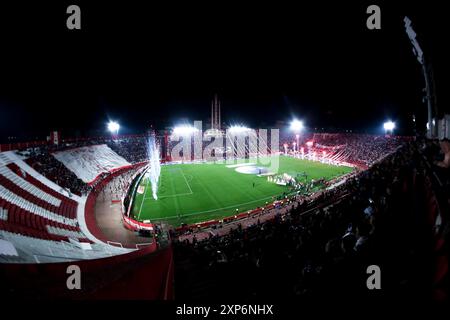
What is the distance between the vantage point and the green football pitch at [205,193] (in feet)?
82.8

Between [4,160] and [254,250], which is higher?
[4,160]

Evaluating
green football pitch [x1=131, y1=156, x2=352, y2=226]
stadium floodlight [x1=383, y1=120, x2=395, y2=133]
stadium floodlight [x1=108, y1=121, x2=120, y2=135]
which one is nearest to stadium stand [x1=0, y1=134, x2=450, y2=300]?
green football pitch [x1=131, y1=156, x2=352, y2=226]

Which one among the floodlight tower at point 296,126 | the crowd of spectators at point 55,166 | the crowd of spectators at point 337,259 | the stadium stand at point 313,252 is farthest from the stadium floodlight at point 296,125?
the crowd of spectators at point 337,259

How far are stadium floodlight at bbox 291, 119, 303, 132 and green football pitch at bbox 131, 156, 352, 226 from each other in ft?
112

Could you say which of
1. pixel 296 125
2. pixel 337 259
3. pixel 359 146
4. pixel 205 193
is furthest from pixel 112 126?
pixel 337 259

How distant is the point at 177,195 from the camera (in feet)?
103

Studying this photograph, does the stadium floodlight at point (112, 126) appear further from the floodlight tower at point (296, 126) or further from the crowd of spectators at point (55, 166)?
the floodlight tower at point (296, 126)

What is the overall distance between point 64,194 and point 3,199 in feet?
28.0

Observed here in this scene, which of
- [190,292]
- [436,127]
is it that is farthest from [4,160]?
[436,127]

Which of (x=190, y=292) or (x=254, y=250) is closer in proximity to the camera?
(x=190, y=292)

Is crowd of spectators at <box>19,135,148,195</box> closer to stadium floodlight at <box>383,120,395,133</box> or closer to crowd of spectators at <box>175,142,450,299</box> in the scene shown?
crowd of spectators at <box>175,142,450,299</box>

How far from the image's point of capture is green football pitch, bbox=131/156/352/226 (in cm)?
2524
